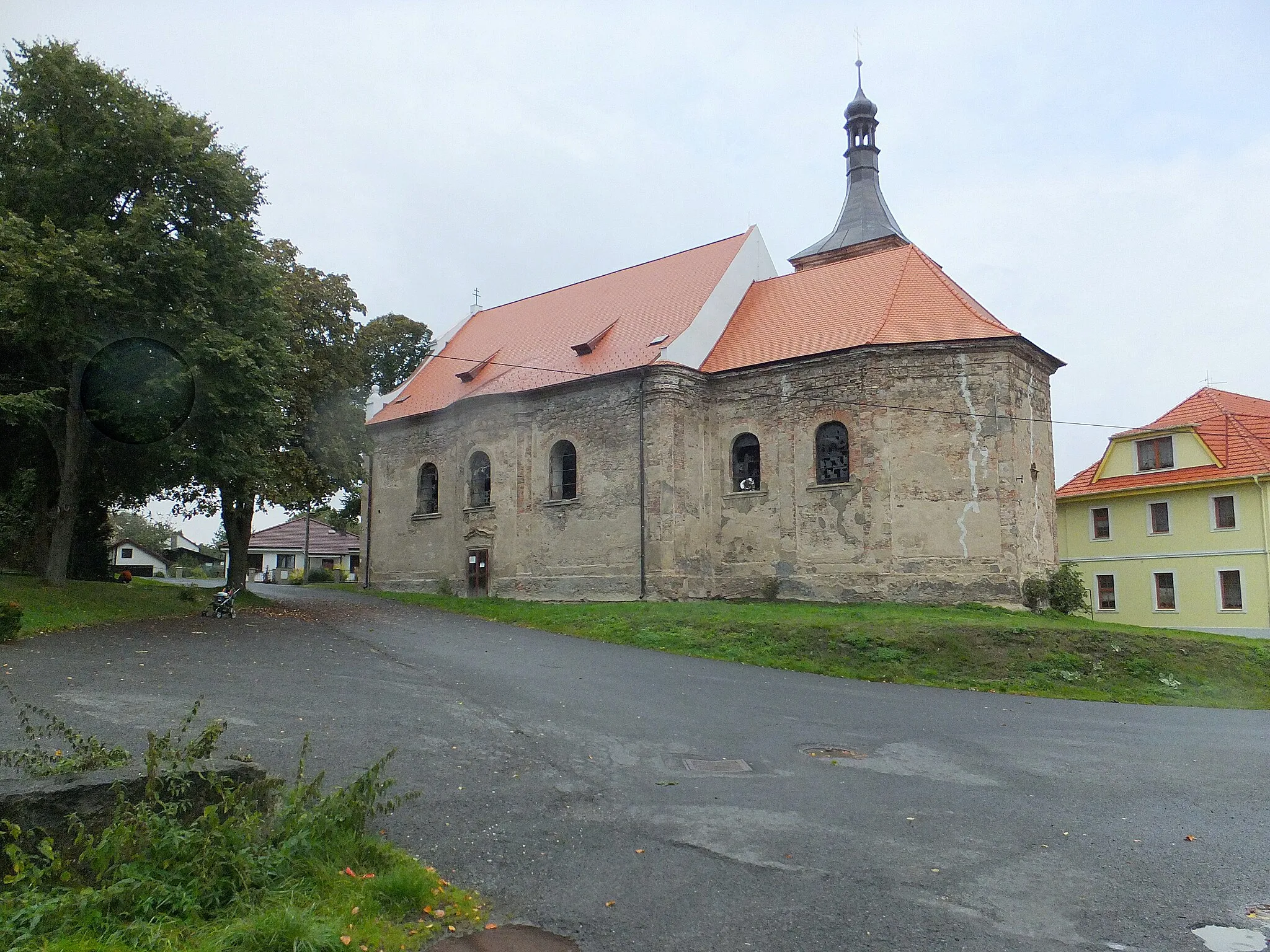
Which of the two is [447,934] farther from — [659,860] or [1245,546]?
[1245,546]

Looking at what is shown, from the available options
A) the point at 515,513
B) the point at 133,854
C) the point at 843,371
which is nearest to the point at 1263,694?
the point at 843,371

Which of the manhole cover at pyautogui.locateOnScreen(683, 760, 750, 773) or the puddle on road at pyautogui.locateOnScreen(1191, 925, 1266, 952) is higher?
the manhole cover at pyautogui.locateOnScreen(683, 760, 750, 773)

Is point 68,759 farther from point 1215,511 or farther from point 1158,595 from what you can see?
point 1158,595

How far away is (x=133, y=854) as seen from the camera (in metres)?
4.63

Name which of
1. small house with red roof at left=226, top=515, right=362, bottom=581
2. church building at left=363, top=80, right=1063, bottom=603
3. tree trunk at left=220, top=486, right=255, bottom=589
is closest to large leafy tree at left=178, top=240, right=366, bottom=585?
tree trunk at left=220, top=486, right=255, bottom=589

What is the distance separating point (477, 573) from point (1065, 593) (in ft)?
56.3

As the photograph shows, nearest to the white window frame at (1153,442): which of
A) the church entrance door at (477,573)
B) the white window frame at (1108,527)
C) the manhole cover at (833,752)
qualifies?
the white window frame at (1108,527)

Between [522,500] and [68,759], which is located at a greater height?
[522,500]

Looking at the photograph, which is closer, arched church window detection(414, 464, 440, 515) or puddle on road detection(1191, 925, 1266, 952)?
puddle on road detection(1191, 925, 1266, 952)

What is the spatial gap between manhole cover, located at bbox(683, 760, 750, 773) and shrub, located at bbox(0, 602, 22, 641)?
39.5 ft

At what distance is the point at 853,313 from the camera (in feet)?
85.0

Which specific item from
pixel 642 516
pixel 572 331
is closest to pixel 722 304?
pixel 572 331

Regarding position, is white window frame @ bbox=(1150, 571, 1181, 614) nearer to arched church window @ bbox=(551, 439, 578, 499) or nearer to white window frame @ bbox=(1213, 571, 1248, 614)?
white window frame @ bbox=(1213, 571, 1248, 614)

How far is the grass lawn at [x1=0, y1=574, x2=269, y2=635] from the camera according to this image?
17406mm
